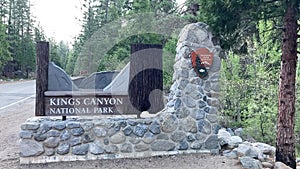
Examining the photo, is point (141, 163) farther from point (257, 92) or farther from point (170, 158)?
point (257, 92)

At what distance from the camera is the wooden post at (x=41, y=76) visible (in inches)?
192

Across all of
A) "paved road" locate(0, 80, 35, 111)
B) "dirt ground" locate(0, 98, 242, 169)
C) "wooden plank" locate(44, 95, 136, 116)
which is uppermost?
"wooden plank" locate(44, 95, 136, 116)

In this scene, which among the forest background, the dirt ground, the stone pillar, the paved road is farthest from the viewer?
the paved road

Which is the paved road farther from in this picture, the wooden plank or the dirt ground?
the wooden plank

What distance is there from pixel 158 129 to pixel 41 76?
6.90 feet

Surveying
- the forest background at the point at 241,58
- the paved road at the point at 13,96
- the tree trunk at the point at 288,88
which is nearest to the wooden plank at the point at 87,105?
the forest background at the point at 241,58

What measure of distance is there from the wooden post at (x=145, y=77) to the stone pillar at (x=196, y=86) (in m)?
0.29

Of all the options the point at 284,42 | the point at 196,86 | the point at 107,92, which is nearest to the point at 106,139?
the point at 107,92

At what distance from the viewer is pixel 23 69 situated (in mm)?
34750

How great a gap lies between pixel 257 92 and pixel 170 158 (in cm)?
391

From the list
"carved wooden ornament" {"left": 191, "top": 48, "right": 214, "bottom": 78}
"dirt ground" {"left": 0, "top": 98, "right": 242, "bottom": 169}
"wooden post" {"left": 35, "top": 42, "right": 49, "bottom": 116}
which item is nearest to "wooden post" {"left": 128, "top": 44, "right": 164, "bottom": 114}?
"carved wooden ornament" {"left": 191, "top": 48, "right": 214, "bottom": 78}

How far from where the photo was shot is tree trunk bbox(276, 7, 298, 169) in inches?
182

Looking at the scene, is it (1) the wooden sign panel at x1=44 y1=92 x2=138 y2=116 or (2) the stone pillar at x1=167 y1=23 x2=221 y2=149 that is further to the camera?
(2) the stone pillar at x1=167 y1=23 x2=221 y2=149

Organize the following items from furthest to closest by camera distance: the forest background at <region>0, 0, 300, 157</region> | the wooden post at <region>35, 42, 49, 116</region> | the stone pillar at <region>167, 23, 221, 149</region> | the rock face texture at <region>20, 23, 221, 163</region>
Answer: the stone pillar at <region>167, 23, 221, 149</region> < the forest background at <region>0, 0, 300, 157</region> < the wooden post at <region>35, 42, 49, 116</region> < the rock face texture at <region>20, 23, 221, 163</region>
